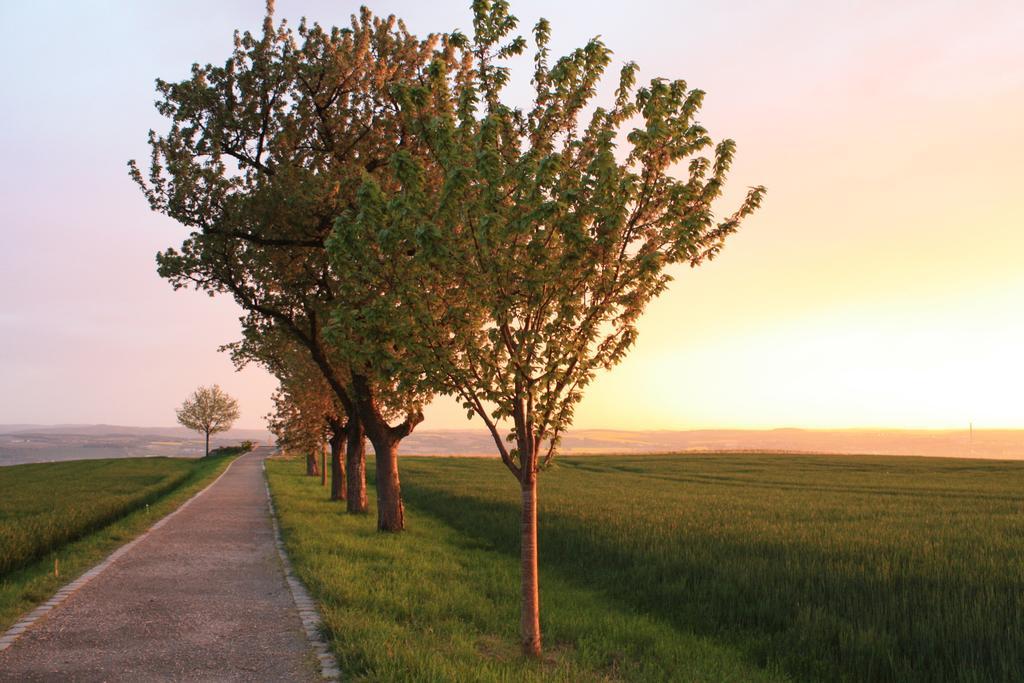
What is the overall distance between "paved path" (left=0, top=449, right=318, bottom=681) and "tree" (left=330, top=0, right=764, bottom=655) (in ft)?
10.7

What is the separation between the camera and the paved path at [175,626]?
7.40 meters

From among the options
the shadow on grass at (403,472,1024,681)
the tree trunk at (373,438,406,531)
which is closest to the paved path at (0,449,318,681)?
the tree trunk at (373,438,406,531)

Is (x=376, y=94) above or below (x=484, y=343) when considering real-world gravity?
above

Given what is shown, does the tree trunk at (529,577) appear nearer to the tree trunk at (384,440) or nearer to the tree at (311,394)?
the tree trunk at (384,440)

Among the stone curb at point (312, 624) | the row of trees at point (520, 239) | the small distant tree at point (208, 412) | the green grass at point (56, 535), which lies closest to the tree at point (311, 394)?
the green grass at point (56, 535)

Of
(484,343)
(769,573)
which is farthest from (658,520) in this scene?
(484,343)

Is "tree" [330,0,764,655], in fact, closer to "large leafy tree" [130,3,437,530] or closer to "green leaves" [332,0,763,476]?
"green leaves" [332,0,763,476]

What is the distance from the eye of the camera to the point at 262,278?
809 inches

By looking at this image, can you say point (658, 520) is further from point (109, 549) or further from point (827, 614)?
point (109, 549)

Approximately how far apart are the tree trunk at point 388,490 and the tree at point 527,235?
1180 centimetres

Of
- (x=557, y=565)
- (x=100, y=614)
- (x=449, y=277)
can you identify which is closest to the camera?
(x=449, y=277)

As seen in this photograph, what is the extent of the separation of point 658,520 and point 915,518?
7.66 metres

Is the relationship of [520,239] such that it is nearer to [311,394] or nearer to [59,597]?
[59,597]

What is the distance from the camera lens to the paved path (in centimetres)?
740
